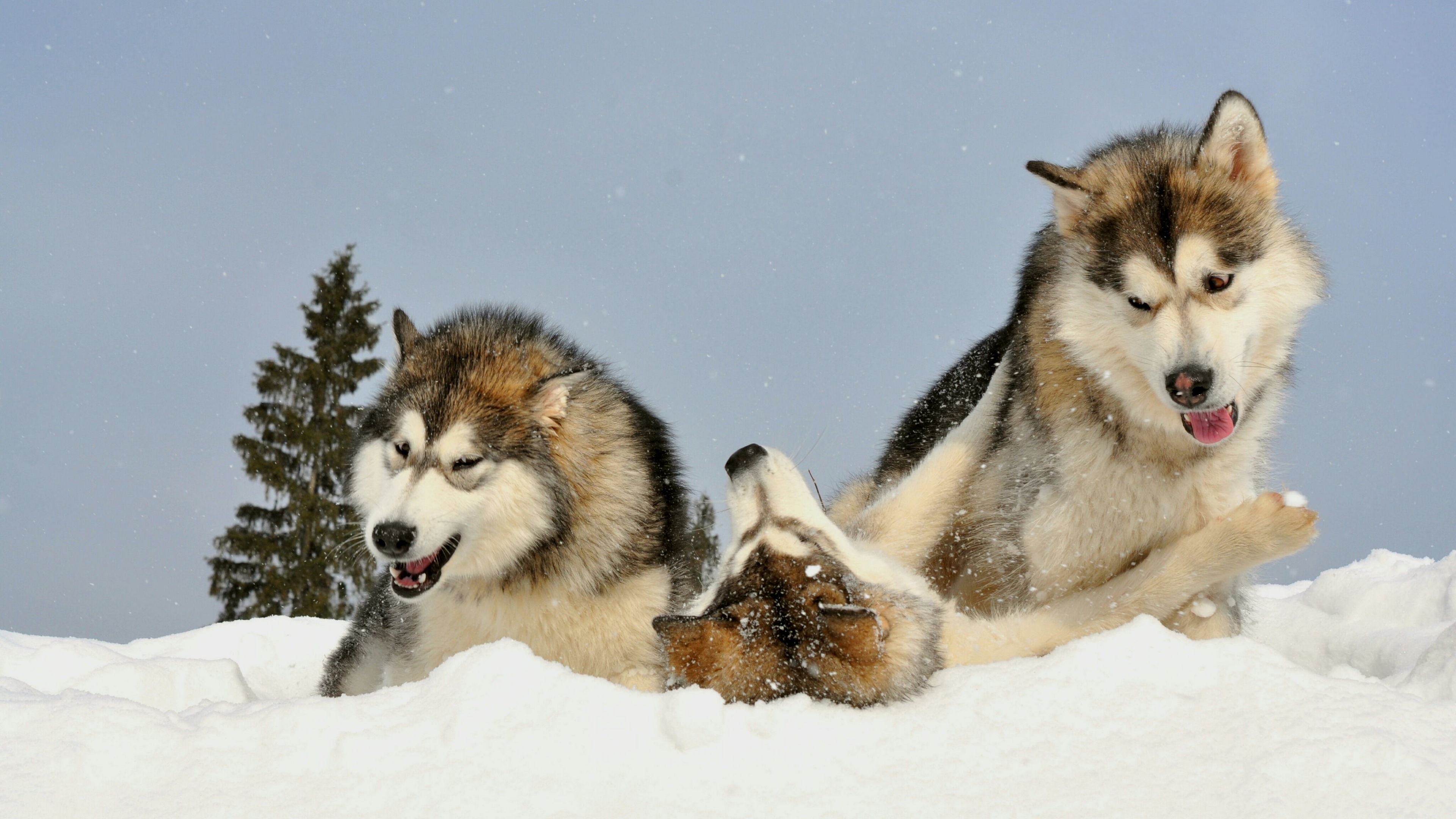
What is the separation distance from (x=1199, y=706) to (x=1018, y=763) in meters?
0.66

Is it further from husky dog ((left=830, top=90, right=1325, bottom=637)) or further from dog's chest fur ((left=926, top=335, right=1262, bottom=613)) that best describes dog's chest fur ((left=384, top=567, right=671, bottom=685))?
dog's chest fur ((left=926, top=335, right=1262, bottom=613))

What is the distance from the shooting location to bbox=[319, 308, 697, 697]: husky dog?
13.6 feet

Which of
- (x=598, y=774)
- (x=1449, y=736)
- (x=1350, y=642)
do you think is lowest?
(x=1350, y=642)

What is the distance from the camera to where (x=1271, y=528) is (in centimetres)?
372

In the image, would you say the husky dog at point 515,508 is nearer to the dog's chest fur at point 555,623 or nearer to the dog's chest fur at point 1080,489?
the dog's chest fur at point 555,623

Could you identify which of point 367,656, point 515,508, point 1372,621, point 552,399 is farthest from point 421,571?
point 1372,621

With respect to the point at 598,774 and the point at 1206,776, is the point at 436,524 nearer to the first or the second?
the point at 598,774

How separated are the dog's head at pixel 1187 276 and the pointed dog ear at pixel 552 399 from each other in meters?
2.28

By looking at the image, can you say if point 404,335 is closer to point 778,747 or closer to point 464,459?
point 464,459

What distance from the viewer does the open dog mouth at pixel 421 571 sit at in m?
4.11

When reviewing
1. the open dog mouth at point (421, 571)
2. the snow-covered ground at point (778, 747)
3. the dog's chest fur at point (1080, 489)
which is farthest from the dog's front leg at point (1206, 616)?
the open dog mouth at point (421, 571)

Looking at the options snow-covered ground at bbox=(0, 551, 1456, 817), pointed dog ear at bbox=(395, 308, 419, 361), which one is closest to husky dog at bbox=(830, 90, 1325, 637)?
snow-covered ground at bbox=(0, 551, 1456, 817)

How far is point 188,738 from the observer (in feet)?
8.58

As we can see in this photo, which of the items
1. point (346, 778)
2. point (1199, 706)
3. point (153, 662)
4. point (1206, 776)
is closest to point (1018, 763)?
point (1206, 776)
